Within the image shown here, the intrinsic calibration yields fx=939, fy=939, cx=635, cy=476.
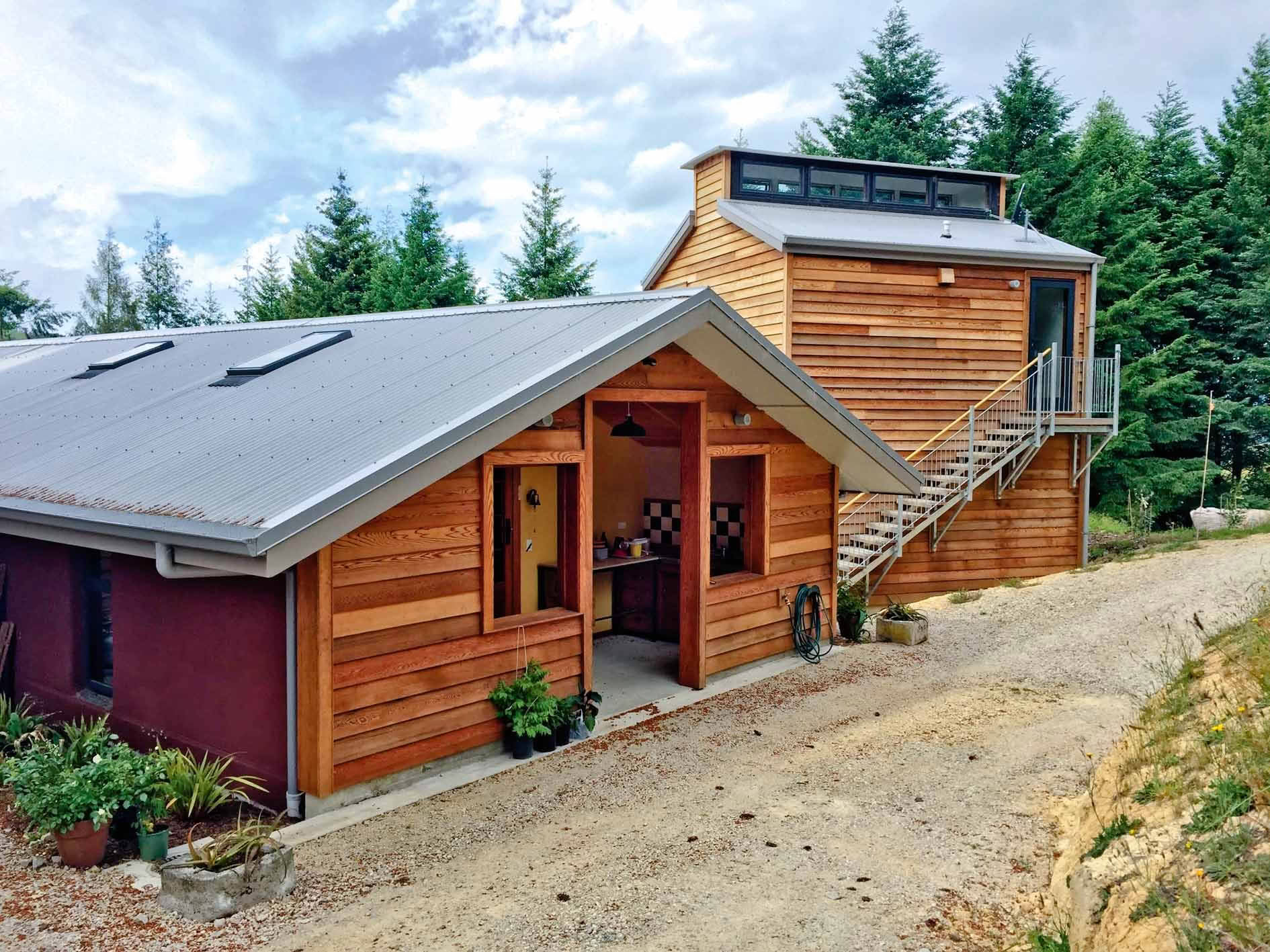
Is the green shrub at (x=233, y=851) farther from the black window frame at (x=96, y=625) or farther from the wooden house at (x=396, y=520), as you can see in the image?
the black window frame at (x=96, y=625)

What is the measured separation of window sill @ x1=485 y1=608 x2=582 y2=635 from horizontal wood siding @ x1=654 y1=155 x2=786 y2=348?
7.11 m

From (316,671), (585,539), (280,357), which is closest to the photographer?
(316,671)

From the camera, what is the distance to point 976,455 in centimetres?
1454

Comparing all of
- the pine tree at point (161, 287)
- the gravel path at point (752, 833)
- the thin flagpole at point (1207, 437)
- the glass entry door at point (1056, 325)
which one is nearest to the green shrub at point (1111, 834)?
the gravel path at point (752, 833)

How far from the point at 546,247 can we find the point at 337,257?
6.14 meters

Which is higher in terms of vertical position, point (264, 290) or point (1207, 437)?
point (264, 290)

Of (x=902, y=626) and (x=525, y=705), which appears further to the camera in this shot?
(x=902, y=626)

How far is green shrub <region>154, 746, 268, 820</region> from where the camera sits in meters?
5.69

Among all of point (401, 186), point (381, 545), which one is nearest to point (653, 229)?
point (401, 186)

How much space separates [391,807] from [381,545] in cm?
164

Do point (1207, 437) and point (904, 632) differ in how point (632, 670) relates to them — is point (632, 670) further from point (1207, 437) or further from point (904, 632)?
point (1207, 437)

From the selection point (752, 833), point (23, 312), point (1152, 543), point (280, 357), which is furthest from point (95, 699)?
point (23, 312)

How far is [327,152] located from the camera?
93.0ft

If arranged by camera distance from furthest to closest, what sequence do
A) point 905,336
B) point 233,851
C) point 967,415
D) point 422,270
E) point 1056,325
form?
point 422,270
point 1056,325
point 967,415
point 905,336
point 233,851
